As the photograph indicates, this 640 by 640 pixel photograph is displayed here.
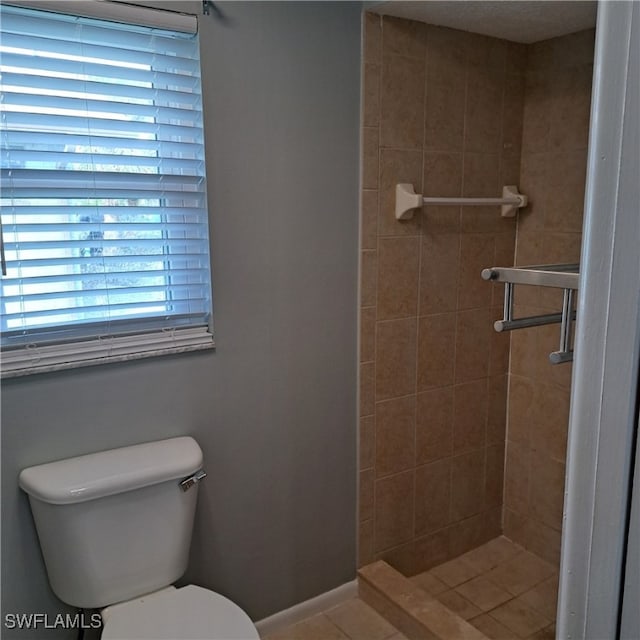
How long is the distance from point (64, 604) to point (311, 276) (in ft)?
A: 3.92

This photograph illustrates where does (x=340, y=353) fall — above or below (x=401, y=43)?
below

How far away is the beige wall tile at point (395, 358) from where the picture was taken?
2.14 meters

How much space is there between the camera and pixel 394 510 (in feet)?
7.47

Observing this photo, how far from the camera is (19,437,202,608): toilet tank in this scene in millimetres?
1504

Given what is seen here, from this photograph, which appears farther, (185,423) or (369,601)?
(369,601)

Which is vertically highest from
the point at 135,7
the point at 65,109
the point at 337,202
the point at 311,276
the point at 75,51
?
the point at 135,7

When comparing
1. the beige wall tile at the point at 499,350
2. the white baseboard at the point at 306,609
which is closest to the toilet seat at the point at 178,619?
the white baseboard at the point at 306,609

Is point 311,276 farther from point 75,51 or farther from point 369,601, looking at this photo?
point 369,601

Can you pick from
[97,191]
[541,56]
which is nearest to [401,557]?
[97,191]

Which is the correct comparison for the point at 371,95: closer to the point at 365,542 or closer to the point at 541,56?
the point at 541,56

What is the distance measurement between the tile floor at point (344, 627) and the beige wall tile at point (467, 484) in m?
0.57

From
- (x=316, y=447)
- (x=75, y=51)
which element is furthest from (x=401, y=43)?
(x=316, y=447)

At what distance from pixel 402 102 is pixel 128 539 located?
5.26 ft

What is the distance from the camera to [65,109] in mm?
1508
